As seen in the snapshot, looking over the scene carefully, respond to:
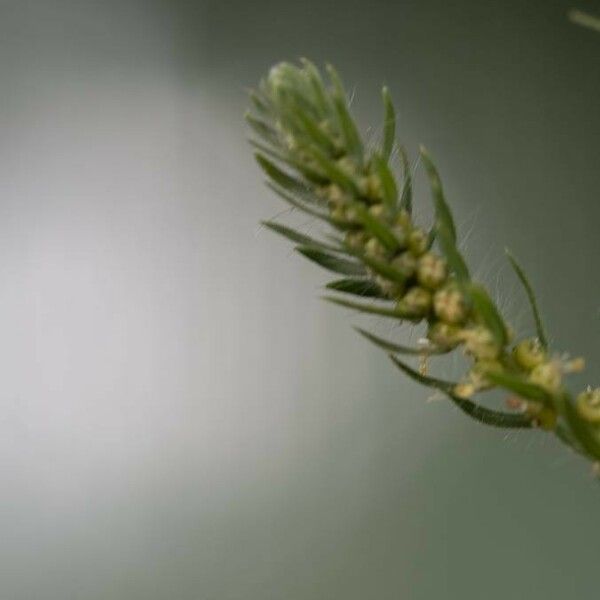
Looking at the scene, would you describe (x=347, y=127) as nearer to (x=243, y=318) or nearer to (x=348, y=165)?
(x=348, y=165)

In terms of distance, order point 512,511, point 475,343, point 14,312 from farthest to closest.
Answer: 1. point 14,312
2. point 512,511
3. point 475,343

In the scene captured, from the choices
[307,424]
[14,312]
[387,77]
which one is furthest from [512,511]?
[14,312]

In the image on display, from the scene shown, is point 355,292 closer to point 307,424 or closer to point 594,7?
point 307,424

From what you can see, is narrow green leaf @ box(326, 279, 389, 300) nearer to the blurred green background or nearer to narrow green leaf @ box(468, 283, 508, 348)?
narrow green leaf @ box(468, 283, 508, 348)

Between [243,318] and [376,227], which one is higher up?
[243,318]

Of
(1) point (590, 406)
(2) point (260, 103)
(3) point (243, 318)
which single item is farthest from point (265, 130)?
(3) point (243, 318)

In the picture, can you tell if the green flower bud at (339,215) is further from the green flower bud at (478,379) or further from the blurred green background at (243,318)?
the blurred green background at (243,318)
